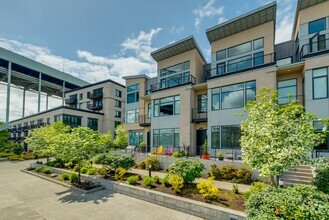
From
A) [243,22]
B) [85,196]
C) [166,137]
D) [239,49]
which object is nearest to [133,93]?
[166,137]

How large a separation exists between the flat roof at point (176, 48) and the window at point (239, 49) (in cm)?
396

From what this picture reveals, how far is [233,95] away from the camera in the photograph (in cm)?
1495

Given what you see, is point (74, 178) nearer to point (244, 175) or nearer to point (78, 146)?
point (78, 146)

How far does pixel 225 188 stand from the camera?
9.32 metres

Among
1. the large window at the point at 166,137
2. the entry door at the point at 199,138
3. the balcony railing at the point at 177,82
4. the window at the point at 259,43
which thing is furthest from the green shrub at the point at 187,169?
the window at the point at 259,43

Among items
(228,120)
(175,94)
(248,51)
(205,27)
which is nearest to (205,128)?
(228,120)

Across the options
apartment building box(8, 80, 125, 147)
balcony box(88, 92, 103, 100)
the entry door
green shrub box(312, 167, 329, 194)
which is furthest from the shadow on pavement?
balcony box(88, 92, 103, 100)

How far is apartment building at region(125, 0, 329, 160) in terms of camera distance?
1295 cm

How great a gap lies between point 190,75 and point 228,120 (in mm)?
6464

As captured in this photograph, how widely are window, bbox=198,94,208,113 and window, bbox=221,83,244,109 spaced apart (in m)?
2.46

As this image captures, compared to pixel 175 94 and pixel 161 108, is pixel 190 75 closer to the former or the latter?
pixel 175 94

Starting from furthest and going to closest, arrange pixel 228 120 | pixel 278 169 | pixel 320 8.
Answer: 1. pixel 228 120
2. pixel 320 8
3. pixel 278 169

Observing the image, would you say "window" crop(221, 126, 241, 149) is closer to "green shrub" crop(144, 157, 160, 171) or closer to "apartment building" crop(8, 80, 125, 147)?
"green shrub" crop(144, 157, 160, 171)

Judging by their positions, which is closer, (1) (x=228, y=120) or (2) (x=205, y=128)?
(1) (x=228, y=120)
